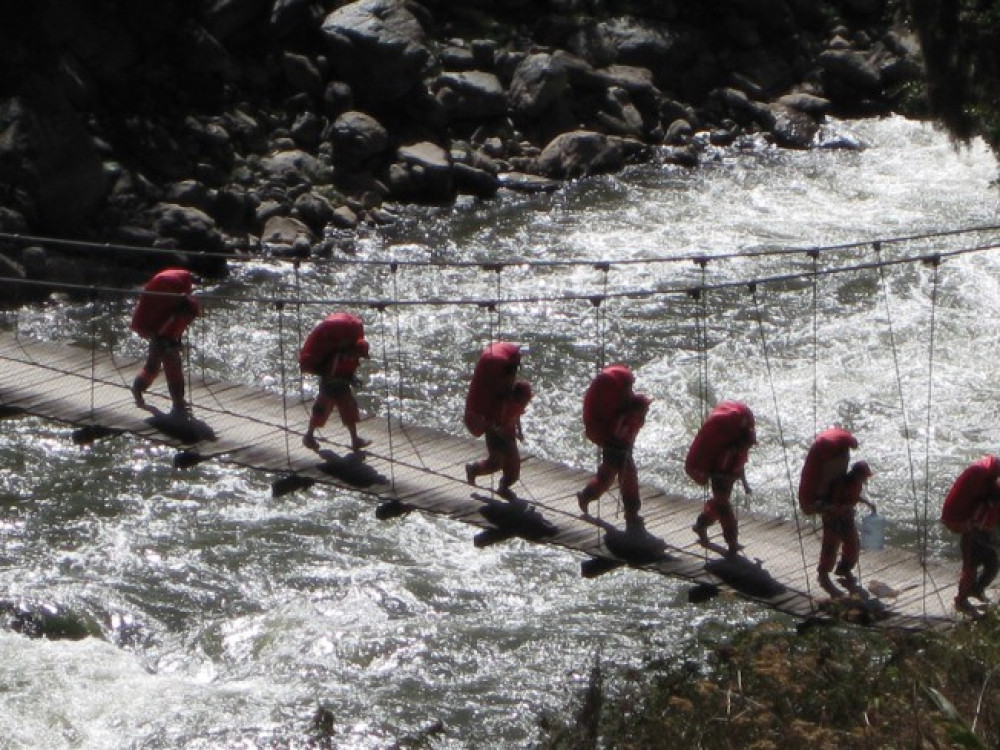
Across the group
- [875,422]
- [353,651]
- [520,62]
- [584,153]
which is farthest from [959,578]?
[520,62]

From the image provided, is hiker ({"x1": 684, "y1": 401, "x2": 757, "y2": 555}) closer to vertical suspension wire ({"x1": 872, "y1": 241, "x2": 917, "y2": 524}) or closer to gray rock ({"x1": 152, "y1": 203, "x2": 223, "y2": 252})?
vertical suspension wire ({"x1": 872, "y1": 241, "x2": 917, "y2": 524})

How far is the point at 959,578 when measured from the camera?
344 inches

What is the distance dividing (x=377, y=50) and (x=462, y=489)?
11294 millimetres

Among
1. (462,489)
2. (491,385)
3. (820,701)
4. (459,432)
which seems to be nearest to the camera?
(820,701)

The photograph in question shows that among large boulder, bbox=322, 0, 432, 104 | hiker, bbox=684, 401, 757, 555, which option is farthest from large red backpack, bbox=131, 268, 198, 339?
large boulder, bbox=322, 0, 432, 104

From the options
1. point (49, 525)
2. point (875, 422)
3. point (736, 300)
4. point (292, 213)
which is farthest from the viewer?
point (292, 213)

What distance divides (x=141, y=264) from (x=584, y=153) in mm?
5153

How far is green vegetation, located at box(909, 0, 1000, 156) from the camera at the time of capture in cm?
1044

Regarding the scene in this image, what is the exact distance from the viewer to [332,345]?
973 cm

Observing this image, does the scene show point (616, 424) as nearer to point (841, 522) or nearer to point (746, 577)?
point (746, 577)

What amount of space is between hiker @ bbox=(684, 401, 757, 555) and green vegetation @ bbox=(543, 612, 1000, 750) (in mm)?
687

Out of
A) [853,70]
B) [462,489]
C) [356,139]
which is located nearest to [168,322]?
[462,489]

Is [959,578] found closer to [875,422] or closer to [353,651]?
[353,651]

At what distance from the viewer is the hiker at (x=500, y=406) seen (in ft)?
30.2
